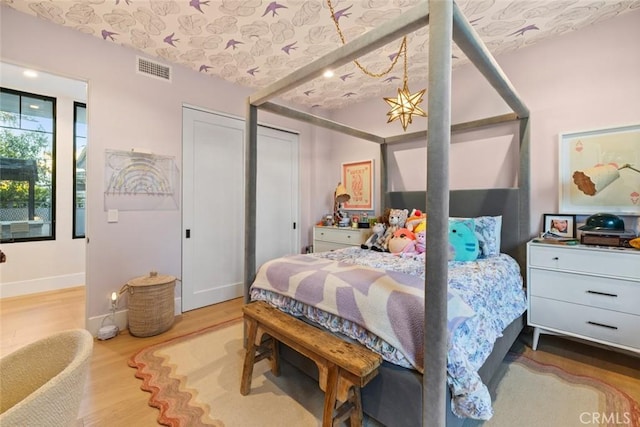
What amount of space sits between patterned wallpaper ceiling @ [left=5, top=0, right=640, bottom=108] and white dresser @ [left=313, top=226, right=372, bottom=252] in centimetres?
192

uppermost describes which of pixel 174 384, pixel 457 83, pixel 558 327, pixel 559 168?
pixel 457 83

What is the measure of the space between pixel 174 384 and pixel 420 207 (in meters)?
2.86

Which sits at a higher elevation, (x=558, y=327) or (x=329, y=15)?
(x=329, y=15)

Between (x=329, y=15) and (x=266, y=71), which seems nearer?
(x=329, y=15)

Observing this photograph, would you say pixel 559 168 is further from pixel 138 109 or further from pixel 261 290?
pixel 138 109

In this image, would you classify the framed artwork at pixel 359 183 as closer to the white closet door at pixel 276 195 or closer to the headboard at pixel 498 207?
the white closet door at pixel 276 195

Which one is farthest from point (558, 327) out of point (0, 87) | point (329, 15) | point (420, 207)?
point (0, 87)

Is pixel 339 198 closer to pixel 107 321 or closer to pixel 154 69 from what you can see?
pixel 154 69

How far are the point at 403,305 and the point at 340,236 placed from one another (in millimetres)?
2371

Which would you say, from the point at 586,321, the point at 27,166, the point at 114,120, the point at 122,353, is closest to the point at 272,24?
the point at 114,120

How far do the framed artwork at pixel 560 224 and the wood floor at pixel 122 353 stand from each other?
967 mm

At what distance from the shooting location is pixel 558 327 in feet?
7.17

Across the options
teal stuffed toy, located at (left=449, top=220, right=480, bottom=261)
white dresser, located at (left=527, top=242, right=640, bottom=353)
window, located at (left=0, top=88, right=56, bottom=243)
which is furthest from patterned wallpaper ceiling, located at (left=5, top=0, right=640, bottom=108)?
window, located at (left=0, top=88, right=56, bottom=243)
